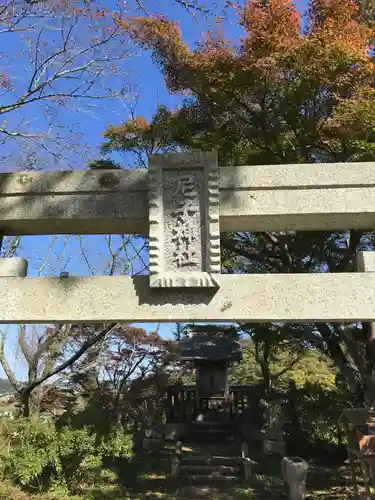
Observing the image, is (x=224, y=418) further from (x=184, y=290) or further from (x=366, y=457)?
(x=184, y=290)

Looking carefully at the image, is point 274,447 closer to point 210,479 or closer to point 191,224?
point 210,479

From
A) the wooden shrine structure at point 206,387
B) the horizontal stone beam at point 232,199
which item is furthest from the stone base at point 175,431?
the horizontal stone beam at point 232,199

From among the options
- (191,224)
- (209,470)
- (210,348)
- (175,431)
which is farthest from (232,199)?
(210,348)

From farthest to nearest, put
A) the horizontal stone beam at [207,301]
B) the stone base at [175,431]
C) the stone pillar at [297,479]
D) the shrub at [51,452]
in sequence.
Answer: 1. the stone base at [175,431]
2. the stone pillar at [297,479]
3. the shrub at [51,452]
4. the horizontal stone beam at [207,301]

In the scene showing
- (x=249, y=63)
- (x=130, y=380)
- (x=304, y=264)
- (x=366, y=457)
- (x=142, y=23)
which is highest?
(x=142, y=23)

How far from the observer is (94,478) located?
9.20 meters

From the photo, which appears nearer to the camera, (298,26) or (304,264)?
(298,26)

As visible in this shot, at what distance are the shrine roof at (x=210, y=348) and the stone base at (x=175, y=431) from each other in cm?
201

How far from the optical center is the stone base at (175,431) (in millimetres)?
13477

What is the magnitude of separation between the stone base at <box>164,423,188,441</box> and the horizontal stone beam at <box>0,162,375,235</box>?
442 inches

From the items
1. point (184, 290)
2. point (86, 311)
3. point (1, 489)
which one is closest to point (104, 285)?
point (86, 311)

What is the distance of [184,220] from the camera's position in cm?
352

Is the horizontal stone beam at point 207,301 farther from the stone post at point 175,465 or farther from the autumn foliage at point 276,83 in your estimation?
the stone post at point 175,465

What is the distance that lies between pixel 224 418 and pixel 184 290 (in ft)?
39.0
